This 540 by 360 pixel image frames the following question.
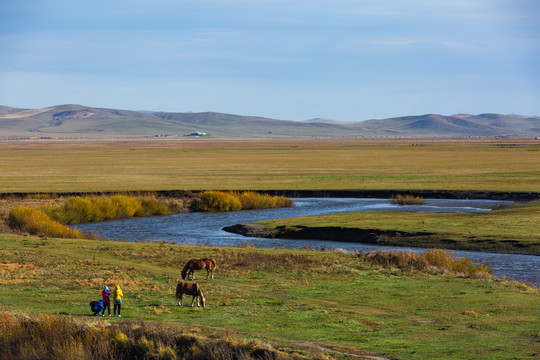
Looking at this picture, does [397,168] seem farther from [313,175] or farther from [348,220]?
[348,220]

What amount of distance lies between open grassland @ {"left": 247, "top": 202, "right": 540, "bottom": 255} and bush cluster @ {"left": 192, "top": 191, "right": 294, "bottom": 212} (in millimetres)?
10454

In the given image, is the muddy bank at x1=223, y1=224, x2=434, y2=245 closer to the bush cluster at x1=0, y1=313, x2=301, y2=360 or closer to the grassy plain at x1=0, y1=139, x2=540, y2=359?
the grassy plain at x1=0, y1=139, x2=540, y2=359

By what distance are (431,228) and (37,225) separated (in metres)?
23.6

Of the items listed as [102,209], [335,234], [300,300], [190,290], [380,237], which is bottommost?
[335,234]

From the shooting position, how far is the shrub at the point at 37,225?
41.2 metres

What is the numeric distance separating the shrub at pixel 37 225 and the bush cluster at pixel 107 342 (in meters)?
24.3

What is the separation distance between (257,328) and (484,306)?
7.52 m

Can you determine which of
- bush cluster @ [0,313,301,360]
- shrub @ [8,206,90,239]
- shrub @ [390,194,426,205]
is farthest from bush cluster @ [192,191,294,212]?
bush cluster @ [0,313,301,360]

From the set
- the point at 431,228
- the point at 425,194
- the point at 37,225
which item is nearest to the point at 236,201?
the point at 425,194

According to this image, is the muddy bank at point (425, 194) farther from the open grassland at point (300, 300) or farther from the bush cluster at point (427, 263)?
the open grassland at point (300, 300)

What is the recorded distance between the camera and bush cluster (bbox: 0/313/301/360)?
15141 mm

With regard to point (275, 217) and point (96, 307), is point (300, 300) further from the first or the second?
point (275, 217)

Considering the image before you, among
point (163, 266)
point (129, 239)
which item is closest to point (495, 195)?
point (129, 239)

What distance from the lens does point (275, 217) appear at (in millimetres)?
53031
